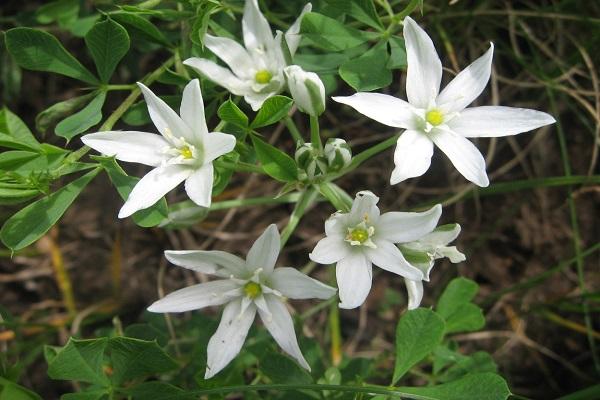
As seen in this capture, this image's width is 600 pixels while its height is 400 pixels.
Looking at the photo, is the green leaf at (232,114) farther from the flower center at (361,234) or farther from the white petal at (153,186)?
the flower center at (361,234)

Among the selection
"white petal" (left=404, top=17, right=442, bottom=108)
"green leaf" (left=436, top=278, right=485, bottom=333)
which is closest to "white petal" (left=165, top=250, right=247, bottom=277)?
"white petal" (left=404, top=17, right=442, bottom=108)

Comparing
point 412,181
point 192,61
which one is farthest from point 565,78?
point 192,61

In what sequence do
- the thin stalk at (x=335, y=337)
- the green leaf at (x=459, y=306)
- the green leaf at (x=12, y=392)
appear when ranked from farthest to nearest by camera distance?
the thin stalk at (x=335, y=337) → the green leaf at (x=459, y=306) → the green leaf at (x=12, y=392)

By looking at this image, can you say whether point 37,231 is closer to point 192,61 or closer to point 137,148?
point 137,148

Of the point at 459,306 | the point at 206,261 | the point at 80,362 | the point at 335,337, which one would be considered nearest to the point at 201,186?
the point at 206,261

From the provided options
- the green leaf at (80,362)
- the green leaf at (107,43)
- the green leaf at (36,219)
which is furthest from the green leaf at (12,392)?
the green leaf at (107,43)
